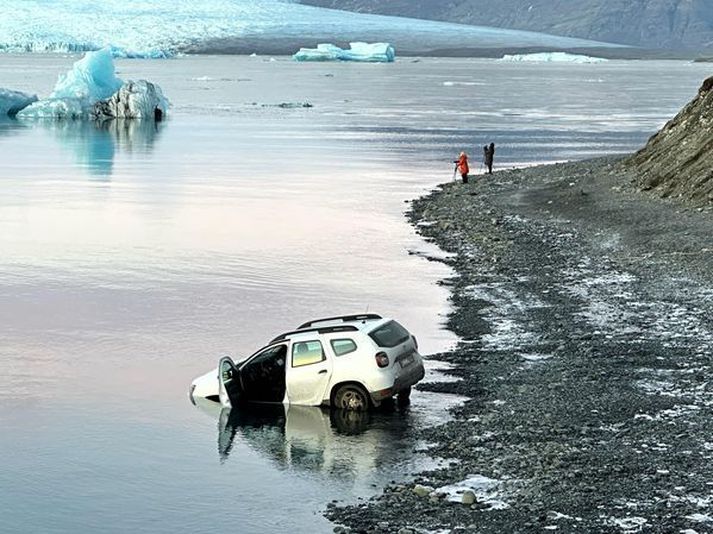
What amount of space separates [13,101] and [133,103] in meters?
10.0

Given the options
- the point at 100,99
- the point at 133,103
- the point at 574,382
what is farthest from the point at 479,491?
the point at 100,99

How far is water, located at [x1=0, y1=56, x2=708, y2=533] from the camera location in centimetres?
1972

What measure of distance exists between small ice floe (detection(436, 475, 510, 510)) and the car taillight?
3621mm

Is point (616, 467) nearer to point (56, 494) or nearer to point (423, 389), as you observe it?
point (423, 389)

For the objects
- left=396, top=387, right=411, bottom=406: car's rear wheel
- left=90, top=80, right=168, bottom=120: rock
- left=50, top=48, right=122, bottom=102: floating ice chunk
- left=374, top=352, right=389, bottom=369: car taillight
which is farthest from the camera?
left=90, top=80, right=168, bottom=120: rock

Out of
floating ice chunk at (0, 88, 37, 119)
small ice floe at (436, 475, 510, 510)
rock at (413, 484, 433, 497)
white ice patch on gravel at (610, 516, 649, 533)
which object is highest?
floating ice chunk at (0, 88, 37, 119)

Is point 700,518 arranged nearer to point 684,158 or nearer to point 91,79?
point 684,158

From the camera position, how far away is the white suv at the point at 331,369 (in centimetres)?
2253

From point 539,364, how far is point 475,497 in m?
7.93

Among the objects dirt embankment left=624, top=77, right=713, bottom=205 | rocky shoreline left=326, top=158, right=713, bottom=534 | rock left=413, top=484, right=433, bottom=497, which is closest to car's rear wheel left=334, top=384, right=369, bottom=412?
rocky shoreline left=326, top=158, right=713, bottom=534

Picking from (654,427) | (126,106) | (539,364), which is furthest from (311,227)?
(126,106)

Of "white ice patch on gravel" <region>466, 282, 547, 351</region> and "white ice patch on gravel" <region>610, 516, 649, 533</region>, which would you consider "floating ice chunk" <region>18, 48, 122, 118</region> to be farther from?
"white ice patch on gravel" <region>610, 516, 649, 533</region>

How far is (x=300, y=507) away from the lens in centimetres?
1875

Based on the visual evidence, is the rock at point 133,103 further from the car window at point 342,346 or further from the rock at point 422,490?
the rock at point 422,490
